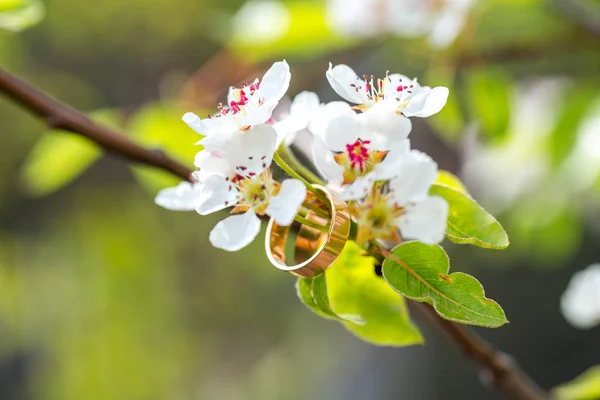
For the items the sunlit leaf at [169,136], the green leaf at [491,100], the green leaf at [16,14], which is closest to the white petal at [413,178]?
the green leaf at [16,14]

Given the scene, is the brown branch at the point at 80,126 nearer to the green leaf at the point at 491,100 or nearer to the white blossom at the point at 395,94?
the white blossom at the point at 395,94

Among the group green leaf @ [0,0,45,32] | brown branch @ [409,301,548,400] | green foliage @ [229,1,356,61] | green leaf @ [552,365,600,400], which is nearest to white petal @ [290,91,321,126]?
brown branch @ [409,301,548,400]

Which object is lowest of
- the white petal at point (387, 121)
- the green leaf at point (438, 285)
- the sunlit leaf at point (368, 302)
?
the sunlit leaf at point (368, 302)

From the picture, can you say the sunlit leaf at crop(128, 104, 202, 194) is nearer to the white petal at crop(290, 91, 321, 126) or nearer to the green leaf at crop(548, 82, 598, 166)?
the white petal at crop(290, 91, 321, 126)

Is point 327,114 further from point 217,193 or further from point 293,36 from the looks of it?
point 293,36

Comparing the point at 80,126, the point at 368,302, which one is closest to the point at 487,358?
the point at 368,302

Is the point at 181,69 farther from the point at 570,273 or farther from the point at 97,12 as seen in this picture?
the point at 570,273
